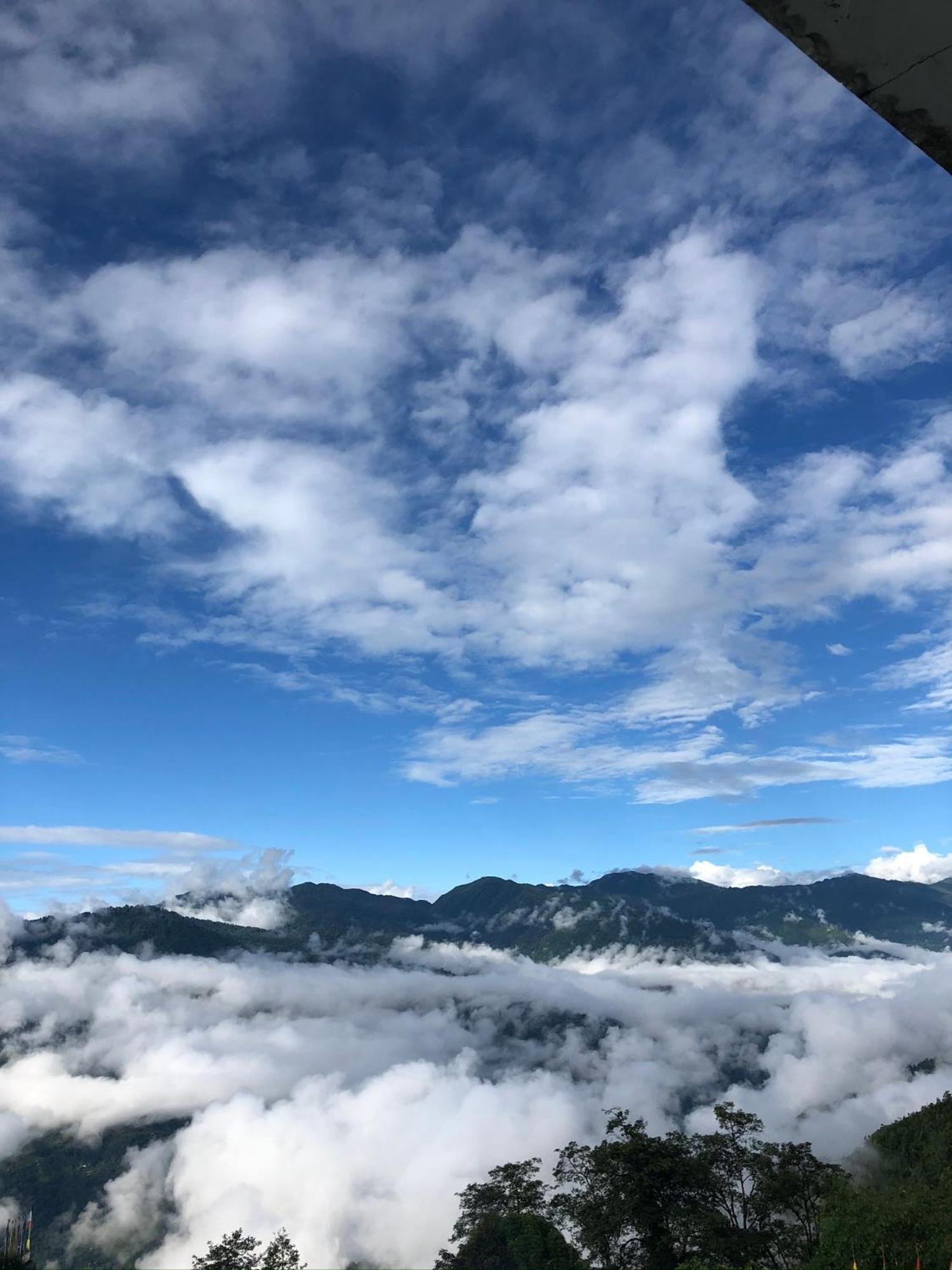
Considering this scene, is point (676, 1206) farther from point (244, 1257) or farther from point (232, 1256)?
point (244, 1257)

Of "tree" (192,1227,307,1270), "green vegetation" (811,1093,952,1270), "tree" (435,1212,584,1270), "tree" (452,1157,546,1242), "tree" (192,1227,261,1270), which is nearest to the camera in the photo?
"green vegetation" (811,1093,952,1270)

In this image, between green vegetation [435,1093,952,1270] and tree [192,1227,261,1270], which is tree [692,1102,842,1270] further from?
tree [192,1227,261,1270]

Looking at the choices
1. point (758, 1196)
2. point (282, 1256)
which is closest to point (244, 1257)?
point (282, 1256)

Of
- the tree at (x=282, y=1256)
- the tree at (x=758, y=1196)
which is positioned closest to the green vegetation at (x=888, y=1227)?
the tree at (x=758, y=1196)

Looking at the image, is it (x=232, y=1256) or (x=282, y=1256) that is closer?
(x=282, y=1256)

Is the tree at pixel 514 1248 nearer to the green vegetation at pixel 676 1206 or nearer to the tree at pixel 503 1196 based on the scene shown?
the green vegetation at pixel 676 1206

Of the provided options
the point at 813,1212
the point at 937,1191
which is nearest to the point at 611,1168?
the point at 813,1212

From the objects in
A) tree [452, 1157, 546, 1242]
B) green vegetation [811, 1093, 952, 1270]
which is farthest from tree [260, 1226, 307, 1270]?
green vegetation [811, 1093, 952, 1270]
